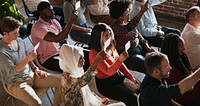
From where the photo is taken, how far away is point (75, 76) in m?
2.77

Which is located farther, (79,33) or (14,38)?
(79,33)

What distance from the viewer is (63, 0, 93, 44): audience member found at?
392 centimetres

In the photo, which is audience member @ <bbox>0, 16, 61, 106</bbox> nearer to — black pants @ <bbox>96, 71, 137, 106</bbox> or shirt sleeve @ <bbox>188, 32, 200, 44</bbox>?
black pants @ <bbox>96, 71, 137, 106</bbox>

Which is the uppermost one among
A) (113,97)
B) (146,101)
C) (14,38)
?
(14,38)

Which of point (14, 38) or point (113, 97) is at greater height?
point (14, 38)

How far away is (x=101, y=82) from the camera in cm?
302

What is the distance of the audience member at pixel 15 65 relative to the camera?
2971mm

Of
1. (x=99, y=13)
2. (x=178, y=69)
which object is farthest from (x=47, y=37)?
(x=178, y=69)

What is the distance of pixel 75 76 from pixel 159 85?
686mm

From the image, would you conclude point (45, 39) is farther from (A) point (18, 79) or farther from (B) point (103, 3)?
(B) point (103, 3)

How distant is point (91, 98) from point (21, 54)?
75cm

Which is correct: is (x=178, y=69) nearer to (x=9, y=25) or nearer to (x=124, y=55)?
(x=124, y=55)

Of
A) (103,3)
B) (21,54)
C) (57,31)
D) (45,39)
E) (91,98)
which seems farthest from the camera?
(103,3)

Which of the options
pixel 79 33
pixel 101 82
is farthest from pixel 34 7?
pixel 101 82
